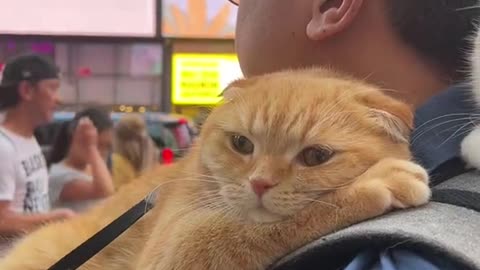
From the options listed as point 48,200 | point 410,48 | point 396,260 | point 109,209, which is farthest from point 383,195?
point 48,200

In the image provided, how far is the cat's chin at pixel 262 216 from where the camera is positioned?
70 cm

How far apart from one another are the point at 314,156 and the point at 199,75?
2.51 m

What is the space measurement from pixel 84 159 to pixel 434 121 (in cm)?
213

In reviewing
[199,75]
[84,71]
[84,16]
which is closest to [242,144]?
[199,75]

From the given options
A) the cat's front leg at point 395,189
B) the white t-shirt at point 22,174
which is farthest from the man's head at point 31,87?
the cat's front leg at point 395,189

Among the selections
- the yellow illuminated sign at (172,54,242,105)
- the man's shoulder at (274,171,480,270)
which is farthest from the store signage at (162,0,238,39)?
→ the man's shoulder at (274,171,480,270)

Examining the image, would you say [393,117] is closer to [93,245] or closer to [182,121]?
[93,245]

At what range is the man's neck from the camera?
99.7 inches

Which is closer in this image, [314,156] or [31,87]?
[314,156]

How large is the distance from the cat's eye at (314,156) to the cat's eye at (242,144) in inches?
2.5

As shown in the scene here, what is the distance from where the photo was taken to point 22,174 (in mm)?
2418

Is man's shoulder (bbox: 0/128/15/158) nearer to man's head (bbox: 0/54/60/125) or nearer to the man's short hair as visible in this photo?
man's head (bbox: 0/54/60/125)

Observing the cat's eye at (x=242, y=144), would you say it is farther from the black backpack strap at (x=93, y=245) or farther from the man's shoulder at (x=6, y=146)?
the man's shoulder at (x=6, y=146)

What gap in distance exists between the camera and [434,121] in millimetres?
791
